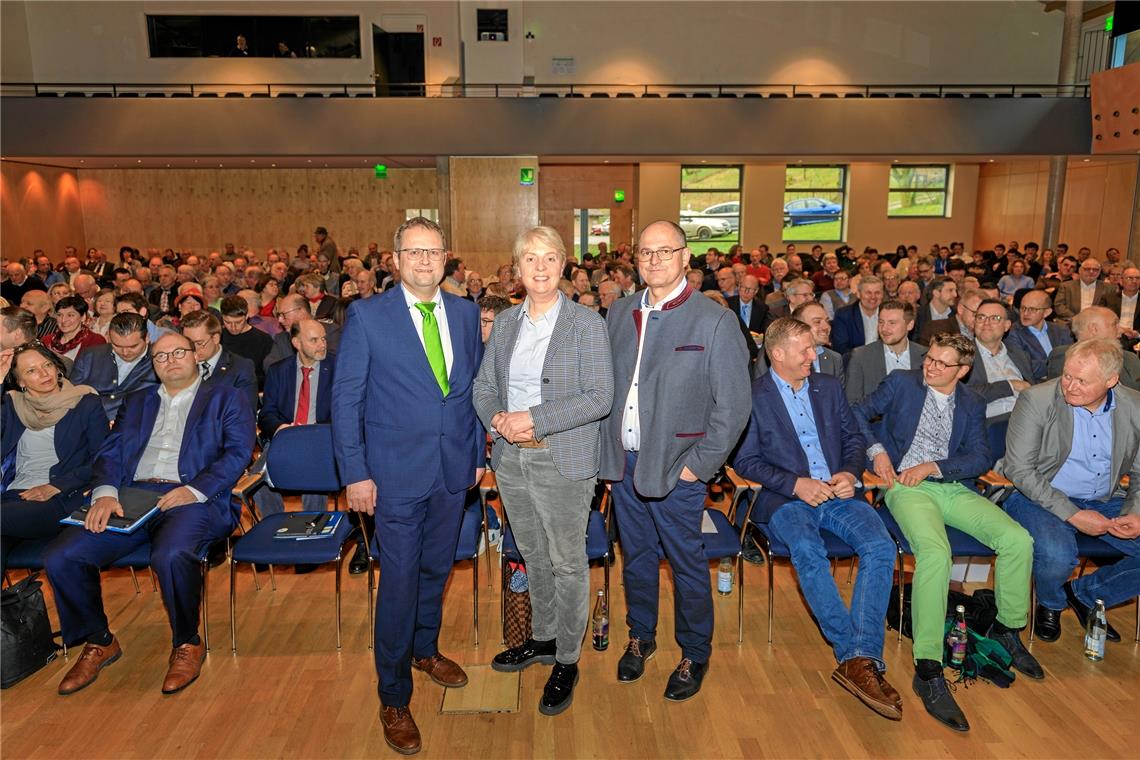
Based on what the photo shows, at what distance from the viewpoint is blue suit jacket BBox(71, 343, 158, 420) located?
4652 millimetres

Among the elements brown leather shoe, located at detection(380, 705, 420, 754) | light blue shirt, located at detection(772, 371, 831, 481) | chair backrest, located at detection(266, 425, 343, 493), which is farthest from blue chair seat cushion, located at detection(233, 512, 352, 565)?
light blue shirt, located at detection(772, 371, 831, 481)

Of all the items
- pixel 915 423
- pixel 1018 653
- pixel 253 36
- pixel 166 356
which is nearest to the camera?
pixel 1018 653

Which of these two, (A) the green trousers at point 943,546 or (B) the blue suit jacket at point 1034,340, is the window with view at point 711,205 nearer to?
(B) the blue suit jacket at point 1034,340

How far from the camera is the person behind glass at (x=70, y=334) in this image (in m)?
5.33

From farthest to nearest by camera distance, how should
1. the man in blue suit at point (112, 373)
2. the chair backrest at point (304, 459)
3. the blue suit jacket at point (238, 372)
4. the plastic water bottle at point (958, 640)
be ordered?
the man in blue suit at point (112, 373), the blue suit jacket at point (238, 372), the chair backrest at point (304, 459), the plastic water bottle at point (958, 640)

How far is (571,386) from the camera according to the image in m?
2.66

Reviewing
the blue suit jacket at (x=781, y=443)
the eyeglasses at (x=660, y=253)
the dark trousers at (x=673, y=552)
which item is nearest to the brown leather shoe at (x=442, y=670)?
the dark trousers at (x=673, y=552)

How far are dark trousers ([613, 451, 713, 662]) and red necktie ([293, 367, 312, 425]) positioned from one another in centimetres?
206

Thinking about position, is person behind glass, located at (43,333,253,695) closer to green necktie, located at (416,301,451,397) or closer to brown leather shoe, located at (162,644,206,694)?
brown leather shoe, located at (162,644,206,694)

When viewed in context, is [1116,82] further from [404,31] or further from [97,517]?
[97,517]

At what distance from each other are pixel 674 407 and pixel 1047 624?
212cm

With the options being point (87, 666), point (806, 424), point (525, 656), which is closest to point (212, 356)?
point (87, 666)

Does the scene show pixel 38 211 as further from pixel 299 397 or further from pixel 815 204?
pixel 815 204

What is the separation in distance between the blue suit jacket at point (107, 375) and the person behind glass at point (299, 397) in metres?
0.90
